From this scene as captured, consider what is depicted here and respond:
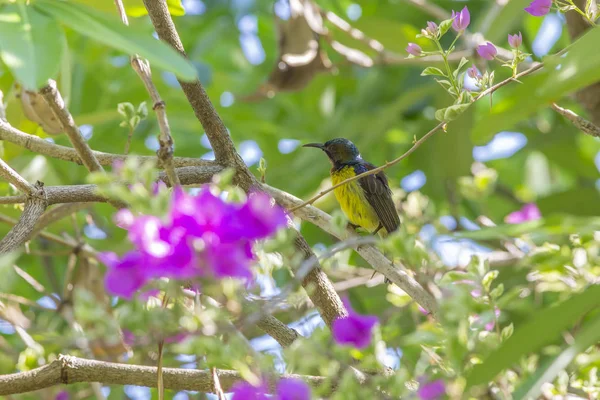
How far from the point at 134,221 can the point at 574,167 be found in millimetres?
3912

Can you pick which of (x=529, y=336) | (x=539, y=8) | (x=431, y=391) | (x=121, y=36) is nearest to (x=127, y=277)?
(x=121, y=36)

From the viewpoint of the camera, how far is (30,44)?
4.01 feet

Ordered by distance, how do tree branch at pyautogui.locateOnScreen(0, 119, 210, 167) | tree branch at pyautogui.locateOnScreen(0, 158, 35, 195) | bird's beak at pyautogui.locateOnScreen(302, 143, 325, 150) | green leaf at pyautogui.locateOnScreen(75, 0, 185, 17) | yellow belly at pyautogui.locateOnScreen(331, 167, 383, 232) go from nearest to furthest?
tree branch at pyautogui.locateOnScreen(0, 158, 35, 195) → tree branch at pyautogui.locateOnScreen(0, 119, 210, 167) → green leaf at pyautogui.locateOnScreen(75, 0, 185, 17) → bird's beak at pyautogui.locateOnScreen(302, 143, 325, 150) → yellow belly at pyautogui.locateOnScreen(331, 167, 383, 232)

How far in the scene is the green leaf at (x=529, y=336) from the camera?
3.76 ft

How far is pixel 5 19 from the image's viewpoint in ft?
4.16

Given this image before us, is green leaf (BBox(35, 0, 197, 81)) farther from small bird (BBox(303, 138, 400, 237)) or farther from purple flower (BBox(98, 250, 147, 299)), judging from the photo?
small bird (BBox(303, 138, 400, 237))

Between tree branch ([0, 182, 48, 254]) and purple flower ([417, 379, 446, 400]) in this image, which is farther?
tree branch ([0, 182, 48, 254])

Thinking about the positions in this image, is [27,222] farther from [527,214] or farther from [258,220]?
[527,214]

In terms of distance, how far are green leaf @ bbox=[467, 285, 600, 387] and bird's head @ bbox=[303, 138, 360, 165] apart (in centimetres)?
388

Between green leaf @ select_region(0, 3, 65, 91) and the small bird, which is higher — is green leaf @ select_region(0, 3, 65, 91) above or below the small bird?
above

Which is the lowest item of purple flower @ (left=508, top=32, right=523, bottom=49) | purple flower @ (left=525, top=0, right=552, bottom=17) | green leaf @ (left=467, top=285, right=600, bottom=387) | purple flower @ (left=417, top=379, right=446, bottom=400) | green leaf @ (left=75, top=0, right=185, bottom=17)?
purple flower @ (left=417, top=379, right=446, bottom=400)

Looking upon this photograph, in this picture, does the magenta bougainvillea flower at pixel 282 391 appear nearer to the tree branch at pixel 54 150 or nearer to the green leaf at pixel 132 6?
the tree branch at pixel 54 150

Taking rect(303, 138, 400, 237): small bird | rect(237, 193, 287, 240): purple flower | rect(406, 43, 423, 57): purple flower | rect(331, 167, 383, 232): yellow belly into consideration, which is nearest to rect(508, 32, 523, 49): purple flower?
rect(406, 43, 423, 57): purple flower

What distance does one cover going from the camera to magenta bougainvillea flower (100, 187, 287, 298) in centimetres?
116
